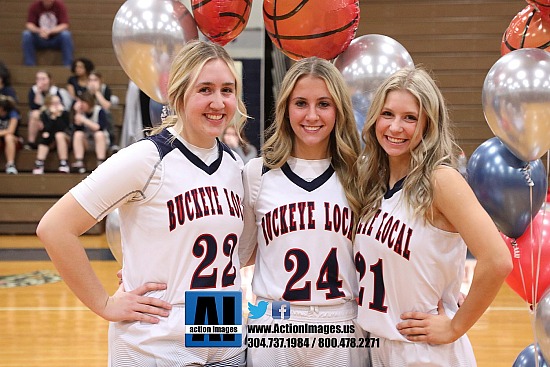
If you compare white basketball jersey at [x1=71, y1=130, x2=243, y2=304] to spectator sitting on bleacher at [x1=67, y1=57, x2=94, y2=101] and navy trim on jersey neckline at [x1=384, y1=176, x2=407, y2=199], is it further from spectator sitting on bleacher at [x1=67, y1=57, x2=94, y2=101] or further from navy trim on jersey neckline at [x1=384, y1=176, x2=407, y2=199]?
spectator sitting on bleacher at [x1=67, y1=57, x2=94, y2=101]

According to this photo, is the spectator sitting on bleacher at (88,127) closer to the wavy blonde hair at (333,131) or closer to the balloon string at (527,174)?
the wavy blonde hair at (333,131)

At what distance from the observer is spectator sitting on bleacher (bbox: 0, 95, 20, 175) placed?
8.18 m

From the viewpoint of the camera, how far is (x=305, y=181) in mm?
2152

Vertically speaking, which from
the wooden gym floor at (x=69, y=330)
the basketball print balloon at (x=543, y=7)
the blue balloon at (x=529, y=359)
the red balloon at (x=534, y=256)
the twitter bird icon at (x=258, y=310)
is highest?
the basketball print balloon at (x=543, y=7)

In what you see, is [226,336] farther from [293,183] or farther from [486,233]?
[486,233]

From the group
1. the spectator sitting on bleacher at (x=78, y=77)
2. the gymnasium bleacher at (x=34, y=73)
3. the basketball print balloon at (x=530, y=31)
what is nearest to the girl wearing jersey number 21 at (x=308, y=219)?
the basketball print balloon at (x=530, y=31)

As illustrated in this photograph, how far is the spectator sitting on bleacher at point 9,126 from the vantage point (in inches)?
322

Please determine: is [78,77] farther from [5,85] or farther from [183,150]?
[183,150]

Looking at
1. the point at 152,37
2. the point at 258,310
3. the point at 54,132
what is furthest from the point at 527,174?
the point at 54,132

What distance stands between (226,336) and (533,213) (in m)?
1.05

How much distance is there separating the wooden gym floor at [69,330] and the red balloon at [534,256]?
1.62 metres

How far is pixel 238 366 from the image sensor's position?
2.06m

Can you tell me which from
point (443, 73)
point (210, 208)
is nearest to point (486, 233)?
point (210, 208)

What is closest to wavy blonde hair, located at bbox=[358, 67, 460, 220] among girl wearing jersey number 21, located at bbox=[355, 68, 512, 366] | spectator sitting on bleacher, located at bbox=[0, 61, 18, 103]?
girl wearing jersey number 21, located at bbox=[355, 68, 512, 366]
